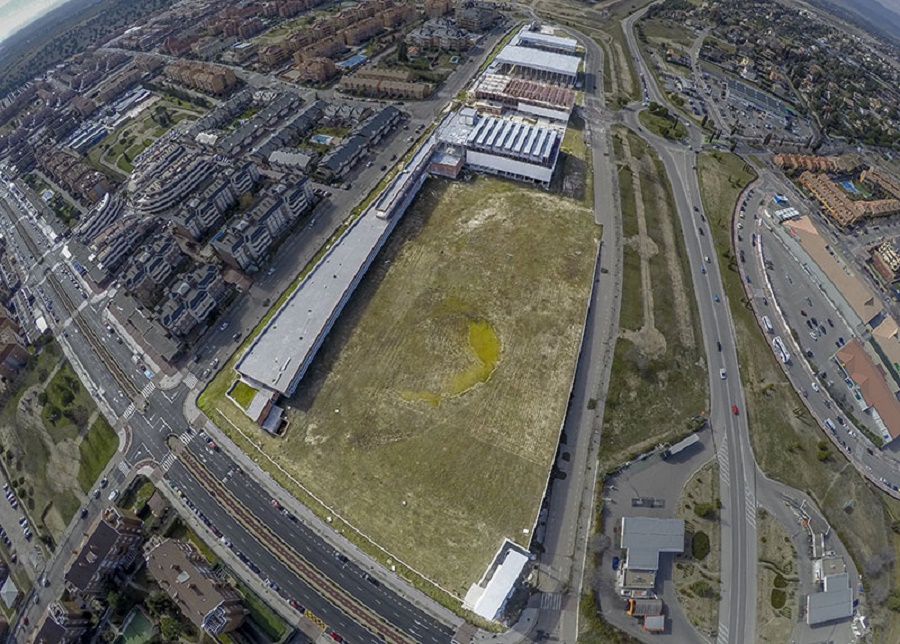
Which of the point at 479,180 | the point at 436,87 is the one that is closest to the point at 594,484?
the point at 479,180

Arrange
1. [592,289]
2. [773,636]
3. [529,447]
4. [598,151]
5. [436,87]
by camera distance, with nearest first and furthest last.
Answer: [773,636] < [529,447] < [592,289] < [598,151] < [436,87]

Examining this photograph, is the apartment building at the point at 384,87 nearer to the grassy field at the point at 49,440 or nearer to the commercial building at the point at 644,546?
the grassy field at the point at 49,440

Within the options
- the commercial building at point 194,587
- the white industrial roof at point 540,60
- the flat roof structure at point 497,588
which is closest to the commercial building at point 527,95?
the white industrial roof at point 540,60

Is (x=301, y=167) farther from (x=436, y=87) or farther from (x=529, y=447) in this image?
(x=529, y=447)

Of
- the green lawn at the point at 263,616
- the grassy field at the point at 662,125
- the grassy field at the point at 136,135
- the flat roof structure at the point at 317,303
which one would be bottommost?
the green lawn at the point at 263,616

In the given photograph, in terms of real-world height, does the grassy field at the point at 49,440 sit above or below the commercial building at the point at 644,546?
above

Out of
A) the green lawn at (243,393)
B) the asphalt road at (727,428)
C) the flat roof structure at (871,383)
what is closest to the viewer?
the asphalt road at (727,428)

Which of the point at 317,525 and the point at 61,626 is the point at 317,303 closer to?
the point at 317,525
